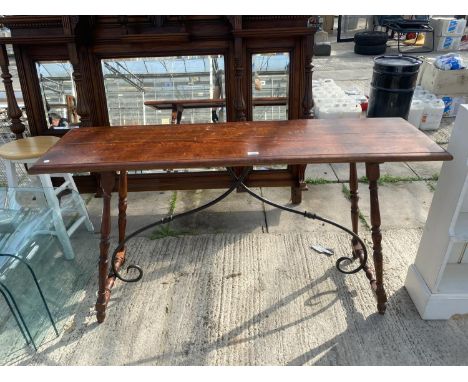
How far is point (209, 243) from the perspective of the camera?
10.6 feet

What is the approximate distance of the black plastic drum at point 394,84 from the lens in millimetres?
5109

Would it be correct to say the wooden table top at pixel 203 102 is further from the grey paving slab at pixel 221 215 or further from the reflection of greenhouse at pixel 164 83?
the grey paving slab at pixel 221 215

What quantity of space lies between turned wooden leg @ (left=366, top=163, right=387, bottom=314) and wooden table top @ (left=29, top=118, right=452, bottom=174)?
17 centimetres

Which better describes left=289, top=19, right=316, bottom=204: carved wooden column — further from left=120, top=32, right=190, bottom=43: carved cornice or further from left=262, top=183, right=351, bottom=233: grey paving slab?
left=120, top=32, right=190, bottom=43: carved cornice

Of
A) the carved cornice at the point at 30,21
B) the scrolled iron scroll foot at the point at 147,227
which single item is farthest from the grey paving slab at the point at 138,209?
the carved cornice at the point at 30,21

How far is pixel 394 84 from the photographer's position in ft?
17.0

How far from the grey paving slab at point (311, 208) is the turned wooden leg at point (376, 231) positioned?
0.94 meters

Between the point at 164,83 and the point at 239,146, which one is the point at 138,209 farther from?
the point at 239,146

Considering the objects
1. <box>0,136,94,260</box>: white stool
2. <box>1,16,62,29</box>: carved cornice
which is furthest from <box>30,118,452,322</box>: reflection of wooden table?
<box>1,16,62,29</box>: carved cornice

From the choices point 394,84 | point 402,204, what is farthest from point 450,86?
point 402,204

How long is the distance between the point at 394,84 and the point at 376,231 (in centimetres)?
355
